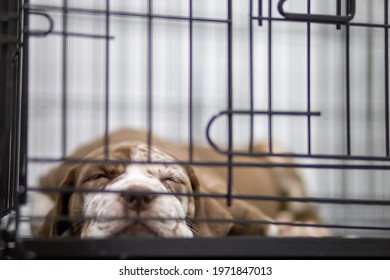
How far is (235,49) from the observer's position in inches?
137

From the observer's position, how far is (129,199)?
5.45 ft

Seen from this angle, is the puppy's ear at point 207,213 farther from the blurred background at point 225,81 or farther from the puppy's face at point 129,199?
the blurred background at point 225,81

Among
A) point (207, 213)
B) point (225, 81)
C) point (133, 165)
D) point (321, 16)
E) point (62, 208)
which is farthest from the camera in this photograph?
point (225, 81)

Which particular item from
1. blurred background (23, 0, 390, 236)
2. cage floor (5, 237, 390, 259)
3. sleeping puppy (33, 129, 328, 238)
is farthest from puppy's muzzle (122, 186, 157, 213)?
blurred background (23, 0, 390, 236)

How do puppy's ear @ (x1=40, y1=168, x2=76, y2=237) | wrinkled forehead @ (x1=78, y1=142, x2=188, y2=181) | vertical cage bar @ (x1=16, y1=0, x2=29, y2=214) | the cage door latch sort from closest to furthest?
1. vertical cage bar @ (x1=16, y1=0, x2=29, y2=214)
2. the cage door latch
3. wrinkled forehead @ (x1=78, y1=142, x2=188, y2=181)
4. puppy's ear @ (x1=40, y1=168, x2=76, y2=237)

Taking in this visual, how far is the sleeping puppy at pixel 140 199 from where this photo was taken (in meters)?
1.66

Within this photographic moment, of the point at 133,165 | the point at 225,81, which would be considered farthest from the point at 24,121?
the point at 225,81

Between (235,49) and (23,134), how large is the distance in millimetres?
2135

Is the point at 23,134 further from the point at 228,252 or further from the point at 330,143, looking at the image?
the point at 330,143

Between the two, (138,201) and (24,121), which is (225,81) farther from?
(24,121)

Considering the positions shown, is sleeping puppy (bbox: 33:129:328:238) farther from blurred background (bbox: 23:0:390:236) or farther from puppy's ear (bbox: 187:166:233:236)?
blurred background (bbox: 23:0:390:236)

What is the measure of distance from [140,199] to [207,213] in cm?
59

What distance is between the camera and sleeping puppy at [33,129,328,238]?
1663mm

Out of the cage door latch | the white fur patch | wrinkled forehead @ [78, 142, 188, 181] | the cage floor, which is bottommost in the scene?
the cage floor
